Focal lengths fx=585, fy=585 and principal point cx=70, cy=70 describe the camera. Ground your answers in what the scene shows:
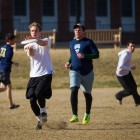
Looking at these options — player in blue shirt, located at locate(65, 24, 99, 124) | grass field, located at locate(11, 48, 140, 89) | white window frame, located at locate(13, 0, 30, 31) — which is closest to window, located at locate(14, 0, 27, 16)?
white window frame, located at locate(13, 0, 30, 31)

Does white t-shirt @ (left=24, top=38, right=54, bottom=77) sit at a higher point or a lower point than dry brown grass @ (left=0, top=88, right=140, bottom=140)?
higher

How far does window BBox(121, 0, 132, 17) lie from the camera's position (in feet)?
138

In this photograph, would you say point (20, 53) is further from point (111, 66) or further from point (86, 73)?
point (86, 73)

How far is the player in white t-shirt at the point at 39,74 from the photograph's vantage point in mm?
10383

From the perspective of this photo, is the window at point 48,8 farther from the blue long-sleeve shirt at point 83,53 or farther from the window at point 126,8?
the blue long-sleeve shirt at point 83,53

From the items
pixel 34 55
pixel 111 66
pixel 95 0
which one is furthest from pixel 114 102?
pixel 95 0

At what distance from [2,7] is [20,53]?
9.51 metres

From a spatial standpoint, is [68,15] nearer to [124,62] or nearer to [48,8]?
[48,8]

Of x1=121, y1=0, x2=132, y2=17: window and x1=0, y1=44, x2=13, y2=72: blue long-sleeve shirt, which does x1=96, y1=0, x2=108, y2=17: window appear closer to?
x1=121, y1=0, x2=132, y2=17: window

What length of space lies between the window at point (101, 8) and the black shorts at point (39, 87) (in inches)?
1204

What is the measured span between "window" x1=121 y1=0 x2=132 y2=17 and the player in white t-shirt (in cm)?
3209

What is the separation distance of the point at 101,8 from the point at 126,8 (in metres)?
2.30

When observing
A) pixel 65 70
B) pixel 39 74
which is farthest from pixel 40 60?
pixel 65 70

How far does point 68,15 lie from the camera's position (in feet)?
128
